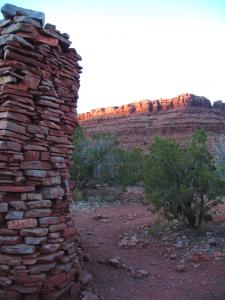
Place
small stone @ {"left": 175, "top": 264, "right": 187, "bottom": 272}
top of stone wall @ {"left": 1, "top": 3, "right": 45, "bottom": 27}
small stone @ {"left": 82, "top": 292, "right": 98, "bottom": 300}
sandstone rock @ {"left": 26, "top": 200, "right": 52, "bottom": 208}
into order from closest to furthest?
sandstone rock @ {"left": 26, "top": 200, "right": 52, "bottom": 208}, top of stone wall @ {"left": 1, "top": 3, "right": 45, "bottom": 27}, small stone @ {"left": 82, "top": 292, "right": 98, "bottom": 300}, small stone @ {"left": 175, "top": 264, "right": 187, "bottom": 272}

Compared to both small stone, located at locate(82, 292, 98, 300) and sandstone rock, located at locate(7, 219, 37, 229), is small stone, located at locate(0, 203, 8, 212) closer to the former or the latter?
sandstone rock, located at locate(7, 219, 37, 229)

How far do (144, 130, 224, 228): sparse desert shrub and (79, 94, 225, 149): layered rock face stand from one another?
39320 mm

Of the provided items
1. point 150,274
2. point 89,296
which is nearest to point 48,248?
point 89,296

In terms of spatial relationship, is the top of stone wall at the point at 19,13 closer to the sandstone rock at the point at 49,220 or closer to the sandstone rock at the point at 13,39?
the sandstone rock at the point at 13,39

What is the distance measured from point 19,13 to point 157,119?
51852 millimetres

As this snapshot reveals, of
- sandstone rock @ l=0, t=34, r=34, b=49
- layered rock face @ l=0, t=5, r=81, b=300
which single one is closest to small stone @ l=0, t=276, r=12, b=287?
layered rock face @ l=0, t=5, r=81, b=300

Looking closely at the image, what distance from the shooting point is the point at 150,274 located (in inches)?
278

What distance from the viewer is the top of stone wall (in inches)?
212

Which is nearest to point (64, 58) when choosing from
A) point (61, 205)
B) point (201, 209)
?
point (61, 205)

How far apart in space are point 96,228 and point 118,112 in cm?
5288

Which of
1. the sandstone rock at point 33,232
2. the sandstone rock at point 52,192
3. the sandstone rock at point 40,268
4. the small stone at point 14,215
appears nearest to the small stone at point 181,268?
the sandstone rock at point 40,268

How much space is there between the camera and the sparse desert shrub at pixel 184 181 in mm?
9375

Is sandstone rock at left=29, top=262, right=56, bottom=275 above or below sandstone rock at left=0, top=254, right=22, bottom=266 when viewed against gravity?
below

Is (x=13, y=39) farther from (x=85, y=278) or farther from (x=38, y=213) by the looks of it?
(x=85, y=278)
